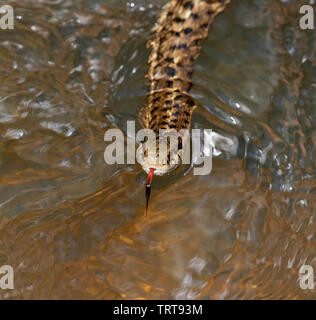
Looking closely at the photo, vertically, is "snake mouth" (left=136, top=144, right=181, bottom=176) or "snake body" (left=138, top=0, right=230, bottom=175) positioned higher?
"snake body" (left=138, top=0, right=230, bottom=175)

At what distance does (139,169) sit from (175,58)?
0.82m

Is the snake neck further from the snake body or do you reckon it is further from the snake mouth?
the snake mouth

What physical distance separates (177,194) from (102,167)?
1.73 ft

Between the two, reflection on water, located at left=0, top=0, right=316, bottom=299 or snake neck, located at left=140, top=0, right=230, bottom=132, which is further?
snake neck, located at left=140, top=0, right=230, bottom=132

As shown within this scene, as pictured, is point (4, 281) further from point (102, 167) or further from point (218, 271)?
point (218, 271)

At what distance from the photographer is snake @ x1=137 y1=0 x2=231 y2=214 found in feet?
11.1

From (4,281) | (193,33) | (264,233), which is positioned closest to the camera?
(4,281)

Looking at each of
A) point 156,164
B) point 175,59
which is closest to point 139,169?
point 156,164

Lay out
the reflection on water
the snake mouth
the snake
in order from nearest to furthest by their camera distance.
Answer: the snake mouth, the reflection on water, the snake

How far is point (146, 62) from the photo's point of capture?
3635 millimetres

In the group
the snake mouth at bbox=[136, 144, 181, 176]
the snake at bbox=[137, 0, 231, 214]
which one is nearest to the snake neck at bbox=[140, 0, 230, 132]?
the snake at bbox=[137, 0, 231, 214]

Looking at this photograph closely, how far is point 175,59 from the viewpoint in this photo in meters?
3.52

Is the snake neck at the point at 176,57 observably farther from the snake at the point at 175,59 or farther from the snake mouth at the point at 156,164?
the snake mouth at the point at 156,164
